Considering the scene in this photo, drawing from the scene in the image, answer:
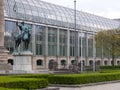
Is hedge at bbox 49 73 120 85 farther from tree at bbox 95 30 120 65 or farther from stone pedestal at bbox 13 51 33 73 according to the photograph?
tree at bbox 95 30 120 65

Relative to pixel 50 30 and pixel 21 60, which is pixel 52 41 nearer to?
pixel 50 30

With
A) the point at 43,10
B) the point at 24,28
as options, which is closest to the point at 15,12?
the point at 43,10

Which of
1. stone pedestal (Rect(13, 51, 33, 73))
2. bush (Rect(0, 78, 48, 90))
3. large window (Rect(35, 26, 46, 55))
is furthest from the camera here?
large window (Rect(35, 26, 46, 55))

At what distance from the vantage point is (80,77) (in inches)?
1121

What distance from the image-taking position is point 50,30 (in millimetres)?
91688

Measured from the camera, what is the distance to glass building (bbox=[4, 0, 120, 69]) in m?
78.9

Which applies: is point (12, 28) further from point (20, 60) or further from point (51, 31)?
point (20, 60)

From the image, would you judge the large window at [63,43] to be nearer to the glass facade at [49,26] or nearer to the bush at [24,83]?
the glass facade at [49,26]

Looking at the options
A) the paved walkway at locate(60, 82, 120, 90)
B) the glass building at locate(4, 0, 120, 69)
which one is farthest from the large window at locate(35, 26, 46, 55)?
the paved walkway at locate(60, 82, 120, 90)

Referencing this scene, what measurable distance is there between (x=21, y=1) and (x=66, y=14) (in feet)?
59.4

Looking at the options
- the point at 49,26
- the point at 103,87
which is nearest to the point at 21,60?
the point at 103,87

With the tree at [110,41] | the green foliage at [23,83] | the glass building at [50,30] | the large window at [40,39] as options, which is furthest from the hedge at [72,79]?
the large window at [40,39]

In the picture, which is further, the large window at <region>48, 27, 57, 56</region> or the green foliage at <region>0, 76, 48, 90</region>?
the large window at <region>48, 27, 57, 56</region>

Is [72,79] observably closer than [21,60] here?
Yes
